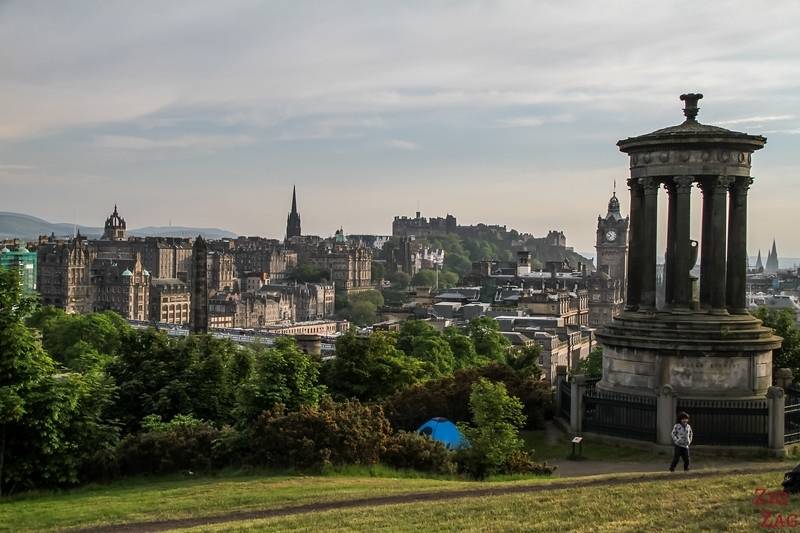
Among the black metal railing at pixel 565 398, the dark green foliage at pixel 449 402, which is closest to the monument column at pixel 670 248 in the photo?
the black metal railing at pixel 565 398

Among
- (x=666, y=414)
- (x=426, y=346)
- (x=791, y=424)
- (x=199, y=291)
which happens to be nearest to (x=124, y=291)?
(x=199, y=291)

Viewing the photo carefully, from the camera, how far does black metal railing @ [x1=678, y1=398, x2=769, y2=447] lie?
1018 inches

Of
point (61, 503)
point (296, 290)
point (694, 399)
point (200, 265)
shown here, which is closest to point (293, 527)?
point (61, 503)

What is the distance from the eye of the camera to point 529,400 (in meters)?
33.6

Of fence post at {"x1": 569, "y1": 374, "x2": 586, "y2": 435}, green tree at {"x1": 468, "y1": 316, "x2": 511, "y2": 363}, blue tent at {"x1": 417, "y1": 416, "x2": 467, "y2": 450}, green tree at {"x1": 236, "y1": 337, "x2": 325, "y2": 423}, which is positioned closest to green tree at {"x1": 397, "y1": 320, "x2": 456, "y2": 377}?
green tree at {"x1": 468, "y1": 316, "x2": 511, "y2": 363}

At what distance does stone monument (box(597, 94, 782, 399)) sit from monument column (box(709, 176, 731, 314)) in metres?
0.03

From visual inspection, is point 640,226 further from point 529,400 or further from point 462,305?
point 462,305

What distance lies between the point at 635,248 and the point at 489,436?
8.44 metres

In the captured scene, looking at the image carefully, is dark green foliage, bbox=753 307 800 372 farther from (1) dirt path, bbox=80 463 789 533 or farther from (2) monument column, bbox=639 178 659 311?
(1) dirt path, bbox=80 463 789 533

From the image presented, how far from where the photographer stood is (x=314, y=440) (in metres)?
24.5

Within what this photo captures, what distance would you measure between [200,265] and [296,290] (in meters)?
112

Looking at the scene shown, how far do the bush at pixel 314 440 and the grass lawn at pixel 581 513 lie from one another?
6097 millimetres

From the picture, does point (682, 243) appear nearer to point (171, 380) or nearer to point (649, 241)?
point (649, 241)

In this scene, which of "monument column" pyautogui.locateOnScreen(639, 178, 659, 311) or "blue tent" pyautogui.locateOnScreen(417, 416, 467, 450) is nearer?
"monument column" pyautogui.locateOnScreen(639, 178, 659, 311)
